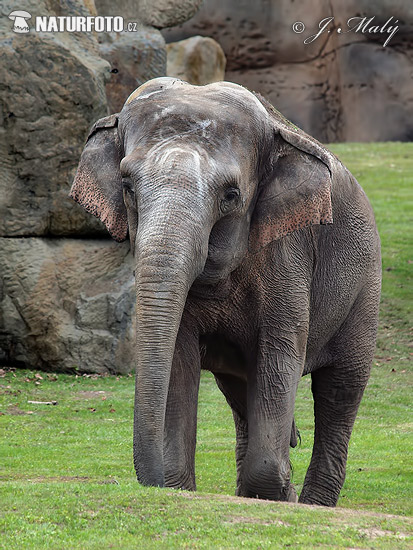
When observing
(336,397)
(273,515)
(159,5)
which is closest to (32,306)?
(159,5)

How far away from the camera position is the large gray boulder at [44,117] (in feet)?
46.0

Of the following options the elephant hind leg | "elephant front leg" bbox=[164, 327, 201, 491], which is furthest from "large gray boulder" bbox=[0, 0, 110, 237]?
"elephant front leg" bbox=[164, 327, 201, 491]

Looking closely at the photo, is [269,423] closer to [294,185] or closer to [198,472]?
[294,185]

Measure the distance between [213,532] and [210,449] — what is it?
583cm

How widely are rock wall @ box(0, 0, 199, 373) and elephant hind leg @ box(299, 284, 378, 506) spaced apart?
20.4 feet

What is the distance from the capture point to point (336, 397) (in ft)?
27.6

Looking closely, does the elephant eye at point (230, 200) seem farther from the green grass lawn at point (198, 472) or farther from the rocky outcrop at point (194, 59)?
the rocky outcrop at point (194, 59)

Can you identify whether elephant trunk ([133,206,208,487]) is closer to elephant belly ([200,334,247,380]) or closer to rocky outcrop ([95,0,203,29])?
elephant belly ([200,334,247,380])

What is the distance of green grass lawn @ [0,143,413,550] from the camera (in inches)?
204

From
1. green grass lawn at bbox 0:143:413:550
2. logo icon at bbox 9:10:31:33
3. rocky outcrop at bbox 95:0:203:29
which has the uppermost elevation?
rocky outcrop at bbox 95:0:203:29

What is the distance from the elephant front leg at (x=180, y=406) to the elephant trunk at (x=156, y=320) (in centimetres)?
116

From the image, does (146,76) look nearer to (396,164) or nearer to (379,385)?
→ (379,385)

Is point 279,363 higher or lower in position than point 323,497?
higher

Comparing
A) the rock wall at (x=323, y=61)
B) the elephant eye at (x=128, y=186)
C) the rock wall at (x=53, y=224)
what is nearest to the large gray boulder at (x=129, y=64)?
the rock wall at (x=53, y=224)
